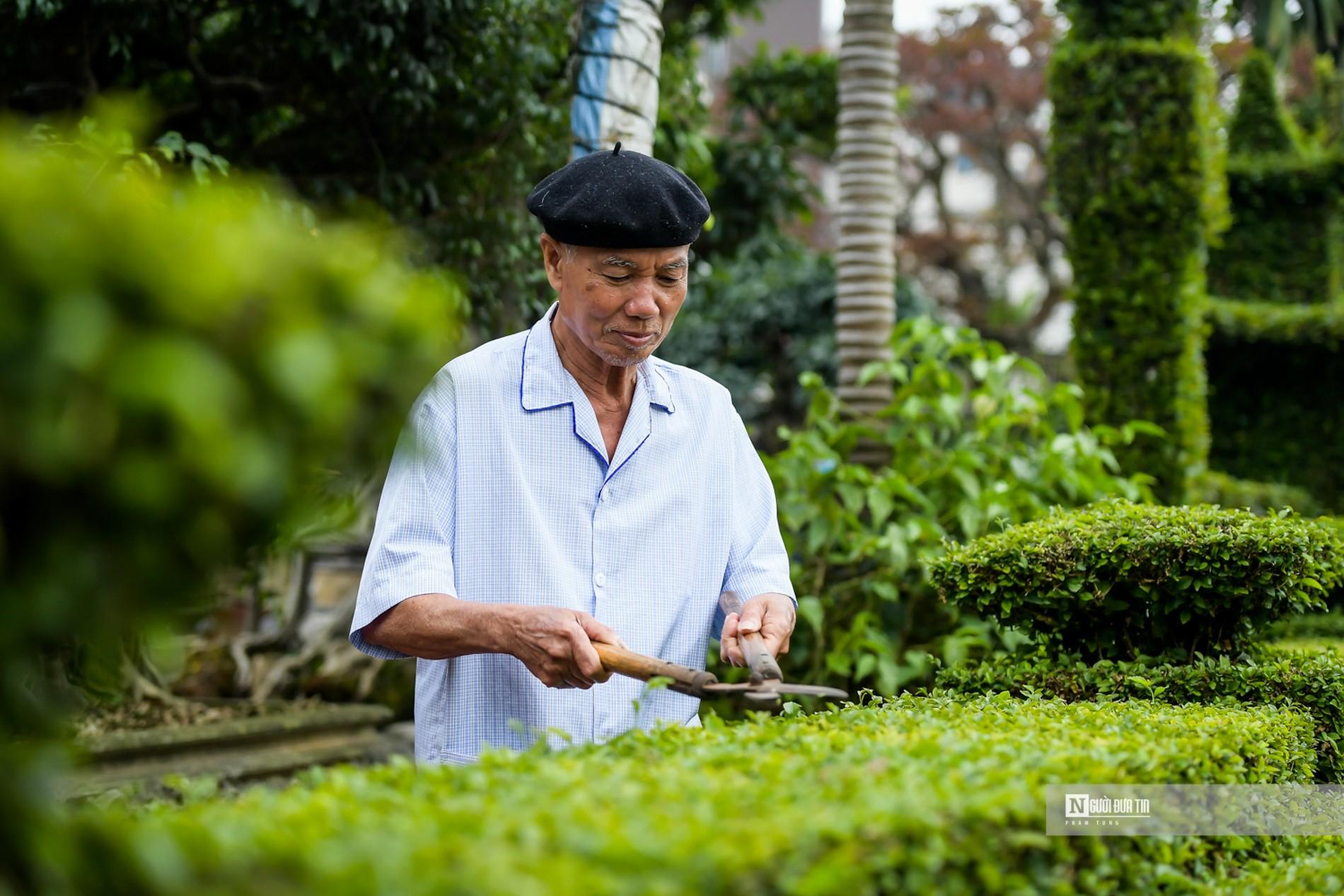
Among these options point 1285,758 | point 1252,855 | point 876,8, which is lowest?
point 1252,855

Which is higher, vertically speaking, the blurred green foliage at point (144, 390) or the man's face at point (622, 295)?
the man's face at point (622, 295)

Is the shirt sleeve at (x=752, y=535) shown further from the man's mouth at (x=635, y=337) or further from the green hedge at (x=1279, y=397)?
the green hedge at (x=1279, y=397)

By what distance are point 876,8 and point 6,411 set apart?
6.17m

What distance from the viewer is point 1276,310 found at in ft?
37.6

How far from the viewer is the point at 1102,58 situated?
823 cm

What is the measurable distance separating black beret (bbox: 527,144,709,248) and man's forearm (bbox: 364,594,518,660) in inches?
32.9

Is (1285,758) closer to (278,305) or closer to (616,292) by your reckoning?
(616,292)

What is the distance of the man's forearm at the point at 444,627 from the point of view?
2512 millimetres

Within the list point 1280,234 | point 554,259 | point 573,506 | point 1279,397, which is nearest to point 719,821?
point 573,506

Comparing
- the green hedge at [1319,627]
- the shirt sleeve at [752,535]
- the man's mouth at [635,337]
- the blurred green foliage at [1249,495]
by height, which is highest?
the man's mouth at [635,337]

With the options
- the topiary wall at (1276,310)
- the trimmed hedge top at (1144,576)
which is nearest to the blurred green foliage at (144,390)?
the trimmed hedge top at (1144,576)

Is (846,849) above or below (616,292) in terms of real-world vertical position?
below

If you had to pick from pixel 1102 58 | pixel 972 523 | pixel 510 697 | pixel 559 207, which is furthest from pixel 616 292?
pixel 1102 58

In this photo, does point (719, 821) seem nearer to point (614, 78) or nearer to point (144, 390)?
point (144, 390)
